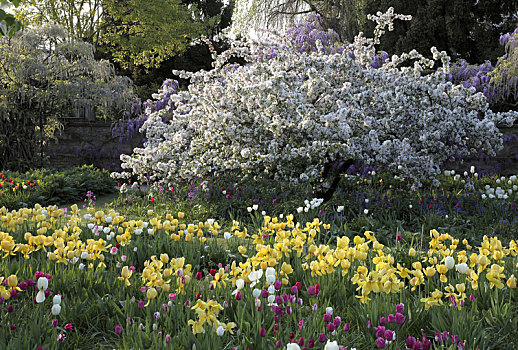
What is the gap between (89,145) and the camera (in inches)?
494

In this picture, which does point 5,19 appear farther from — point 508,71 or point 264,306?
point 508,71

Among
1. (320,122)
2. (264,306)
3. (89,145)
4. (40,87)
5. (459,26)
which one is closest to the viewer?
(264,306)

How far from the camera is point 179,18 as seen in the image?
1977cm

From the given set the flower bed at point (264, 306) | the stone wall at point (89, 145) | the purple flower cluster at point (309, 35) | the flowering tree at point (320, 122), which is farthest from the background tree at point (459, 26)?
the flower bed at point (264, 306)

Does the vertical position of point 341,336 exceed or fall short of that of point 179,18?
it falls short

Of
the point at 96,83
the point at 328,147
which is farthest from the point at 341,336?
the point at 96,83

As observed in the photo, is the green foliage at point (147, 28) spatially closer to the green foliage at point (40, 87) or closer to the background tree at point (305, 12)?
the background tree at point (305, 12)

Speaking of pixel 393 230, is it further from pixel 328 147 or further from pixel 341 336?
pixel 341 336

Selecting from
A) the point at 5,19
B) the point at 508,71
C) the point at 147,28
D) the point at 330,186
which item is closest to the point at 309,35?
the point at 508,71

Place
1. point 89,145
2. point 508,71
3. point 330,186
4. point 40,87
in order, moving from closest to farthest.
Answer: point 330,186 < point 40,87 < point 508,71 < point 89,145

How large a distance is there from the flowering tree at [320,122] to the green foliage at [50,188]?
5.21ft

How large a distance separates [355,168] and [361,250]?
616 centimetres

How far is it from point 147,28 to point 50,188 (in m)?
12.9

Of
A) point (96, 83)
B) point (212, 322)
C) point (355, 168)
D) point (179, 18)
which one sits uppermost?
point (179, 18)
